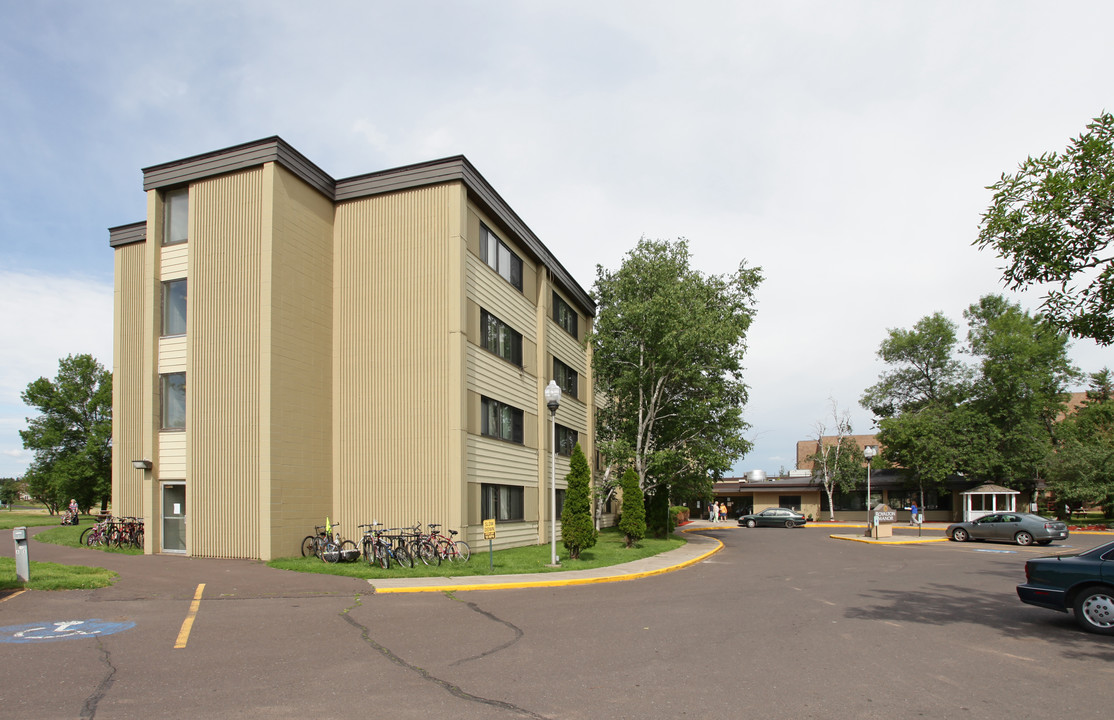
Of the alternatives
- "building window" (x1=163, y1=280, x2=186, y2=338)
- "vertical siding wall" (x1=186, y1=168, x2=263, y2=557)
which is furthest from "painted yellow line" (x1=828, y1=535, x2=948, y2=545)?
"building window" (x1=163, y1=280, x2=186, y2=338)

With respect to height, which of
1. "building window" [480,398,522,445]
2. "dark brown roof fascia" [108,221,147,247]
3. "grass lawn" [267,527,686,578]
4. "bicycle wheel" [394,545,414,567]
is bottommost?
"grass lawn" [267,527,686,578]

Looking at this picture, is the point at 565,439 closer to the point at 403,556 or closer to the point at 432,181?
the point at 432,181

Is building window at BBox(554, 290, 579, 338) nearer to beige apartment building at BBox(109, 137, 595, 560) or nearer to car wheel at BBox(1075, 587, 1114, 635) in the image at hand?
beige apartment building at BBox(109, 137, 595, 560)

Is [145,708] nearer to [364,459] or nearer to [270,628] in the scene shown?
[270,628]

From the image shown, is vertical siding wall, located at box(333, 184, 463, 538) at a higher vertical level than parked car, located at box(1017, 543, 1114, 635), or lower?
higher

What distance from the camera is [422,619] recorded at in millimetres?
11180

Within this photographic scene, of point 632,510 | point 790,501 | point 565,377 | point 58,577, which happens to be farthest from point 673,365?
point 790,501

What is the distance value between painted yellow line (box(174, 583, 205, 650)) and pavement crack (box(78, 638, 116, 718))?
776mm

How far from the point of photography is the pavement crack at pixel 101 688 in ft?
20.6

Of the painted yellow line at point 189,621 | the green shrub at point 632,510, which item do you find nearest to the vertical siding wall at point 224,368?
the painted yellow line at point 189,621

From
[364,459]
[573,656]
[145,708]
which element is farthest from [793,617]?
[364,459]

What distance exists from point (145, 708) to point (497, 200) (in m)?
19.4

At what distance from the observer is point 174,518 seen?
66.7ft

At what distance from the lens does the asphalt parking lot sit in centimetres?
662
